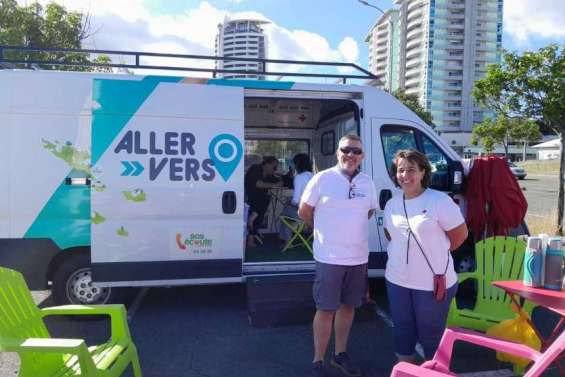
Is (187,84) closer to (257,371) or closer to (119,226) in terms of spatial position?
(119,226)

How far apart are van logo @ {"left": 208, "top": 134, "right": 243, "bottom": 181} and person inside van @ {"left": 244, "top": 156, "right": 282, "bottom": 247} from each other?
2.67 meters

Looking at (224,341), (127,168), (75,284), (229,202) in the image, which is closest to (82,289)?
(75,284)

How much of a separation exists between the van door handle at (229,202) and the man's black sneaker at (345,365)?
1.84 meters

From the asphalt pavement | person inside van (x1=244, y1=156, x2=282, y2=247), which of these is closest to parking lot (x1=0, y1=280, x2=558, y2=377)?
person inside van (x1=244, y1=156, x2=282, y2=247)

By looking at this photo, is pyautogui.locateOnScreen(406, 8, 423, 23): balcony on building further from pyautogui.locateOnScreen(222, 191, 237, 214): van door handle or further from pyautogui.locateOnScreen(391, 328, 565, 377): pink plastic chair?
pyautogui.locateOnScreen(391, 328, 565, 377): pink plastic chair

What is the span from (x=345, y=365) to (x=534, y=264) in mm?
1578

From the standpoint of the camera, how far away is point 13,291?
3.15 m

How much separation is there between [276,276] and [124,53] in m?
2.78

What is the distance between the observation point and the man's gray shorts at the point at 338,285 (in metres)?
3.51

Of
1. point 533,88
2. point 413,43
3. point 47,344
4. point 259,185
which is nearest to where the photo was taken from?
point 47,344

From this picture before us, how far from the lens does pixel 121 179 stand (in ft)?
15.1

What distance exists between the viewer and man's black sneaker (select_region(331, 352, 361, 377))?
370 cm

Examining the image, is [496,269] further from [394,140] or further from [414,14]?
[414,14]

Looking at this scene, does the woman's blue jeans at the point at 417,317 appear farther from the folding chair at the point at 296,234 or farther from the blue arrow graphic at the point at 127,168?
the folding chair at the point at 296,234
